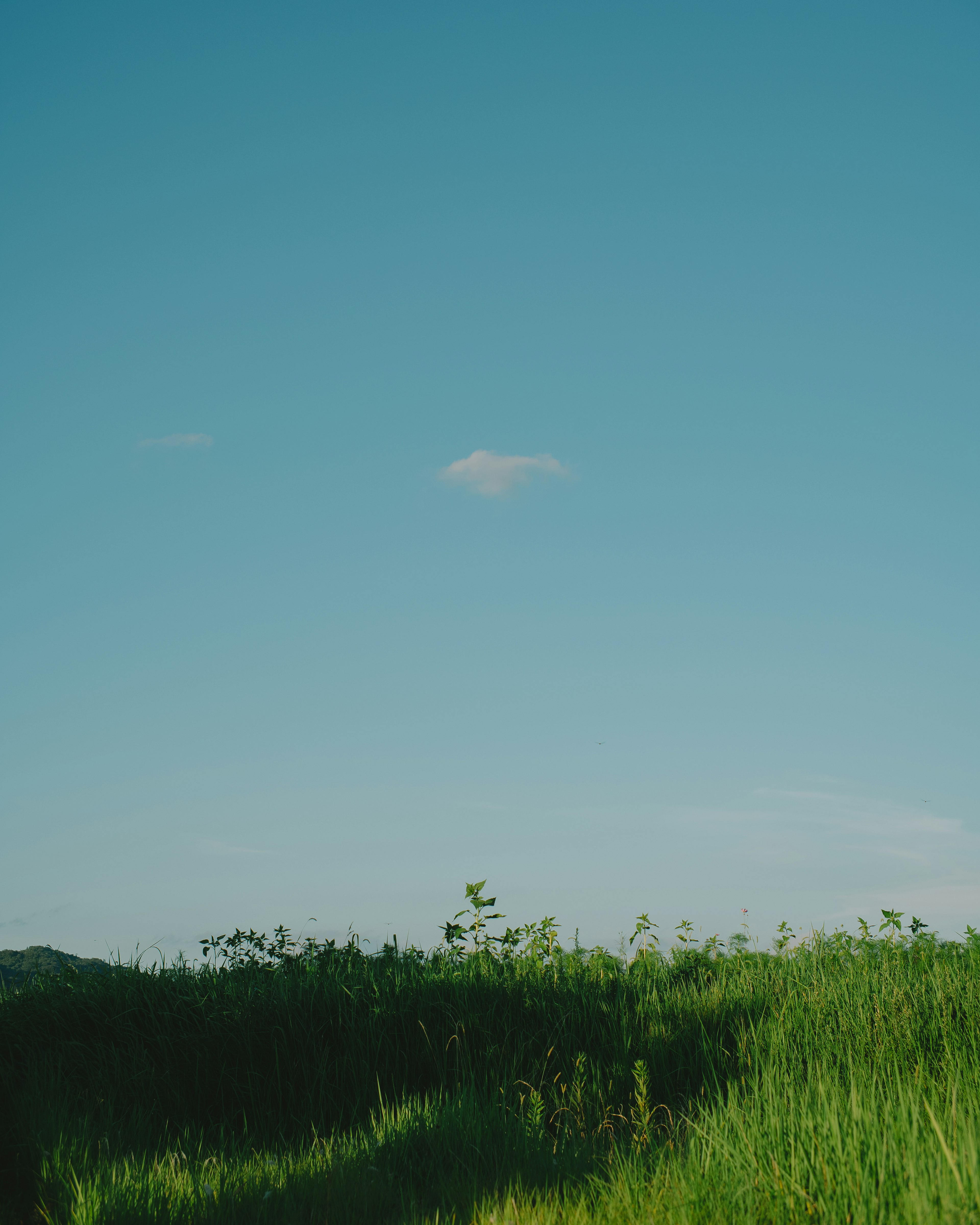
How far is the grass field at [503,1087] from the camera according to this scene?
4.18 m

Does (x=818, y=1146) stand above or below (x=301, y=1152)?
above

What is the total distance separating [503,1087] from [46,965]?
214 inches

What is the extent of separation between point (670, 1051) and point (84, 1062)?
17.9ft

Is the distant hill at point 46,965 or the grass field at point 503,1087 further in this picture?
the distant hill at point 46,965

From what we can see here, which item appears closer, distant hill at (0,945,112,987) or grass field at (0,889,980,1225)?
grass field at (0,889,980,1225)

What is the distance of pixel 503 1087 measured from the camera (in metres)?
7.75

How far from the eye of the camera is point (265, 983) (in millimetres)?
9133

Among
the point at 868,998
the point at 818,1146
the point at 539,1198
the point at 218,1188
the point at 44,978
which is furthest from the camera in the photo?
the point at 44,978

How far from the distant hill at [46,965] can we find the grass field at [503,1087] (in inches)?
7.7

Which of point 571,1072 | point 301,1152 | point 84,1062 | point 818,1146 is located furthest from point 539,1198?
point 84,1062

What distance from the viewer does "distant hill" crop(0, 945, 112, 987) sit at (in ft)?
31.0

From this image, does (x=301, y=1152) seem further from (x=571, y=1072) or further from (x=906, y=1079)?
(x=906, y=1079)

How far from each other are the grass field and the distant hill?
0.20 meters

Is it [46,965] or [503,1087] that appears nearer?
[503,1087]
